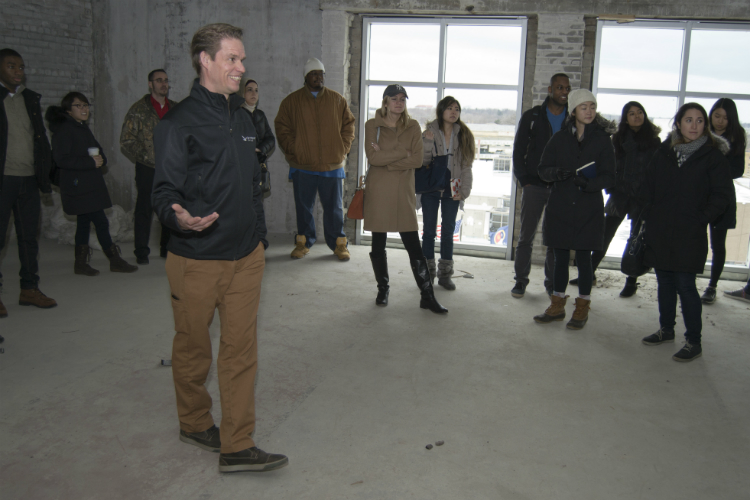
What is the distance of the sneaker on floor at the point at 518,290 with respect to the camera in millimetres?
5418

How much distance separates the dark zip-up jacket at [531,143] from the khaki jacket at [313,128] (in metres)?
2.07

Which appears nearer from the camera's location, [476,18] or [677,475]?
[677,475]

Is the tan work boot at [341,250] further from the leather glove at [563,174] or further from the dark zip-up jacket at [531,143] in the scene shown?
the leather glove at [563,174]

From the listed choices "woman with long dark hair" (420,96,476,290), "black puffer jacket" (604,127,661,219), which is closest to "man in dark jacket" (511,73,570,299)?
"woman with long dark hair" (420,96,476,290)

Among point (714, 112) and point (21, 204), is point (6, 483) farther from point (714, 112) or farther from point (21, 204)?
point (714, 112)

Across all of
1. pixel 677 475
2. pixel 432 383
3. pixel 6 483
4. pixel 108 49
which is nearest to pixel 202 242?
pixel 6 483

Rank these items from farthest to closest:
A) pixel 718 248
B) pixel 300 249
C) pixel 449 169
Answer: pixel 300 249 → pixel 449 169 → pixel 718 248

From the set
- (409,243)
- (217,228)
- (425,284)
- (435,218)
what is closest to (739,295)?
(435,218)

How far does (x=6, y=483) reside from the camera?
2463mm

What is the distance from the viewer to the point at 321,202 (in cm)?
672

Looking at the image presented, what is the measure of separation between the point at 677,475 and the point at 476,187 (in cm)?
497

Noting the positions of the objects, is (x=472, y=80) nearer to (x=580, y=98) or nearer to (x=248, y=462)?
(x=580, y=98)

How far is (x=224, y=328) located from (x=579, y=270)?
304 centimetres

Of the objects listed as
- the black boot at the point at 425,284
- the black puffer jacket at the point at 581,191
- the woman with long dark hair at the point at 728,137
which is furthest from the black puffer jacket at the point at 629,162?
the black boot at the point at 425,284
